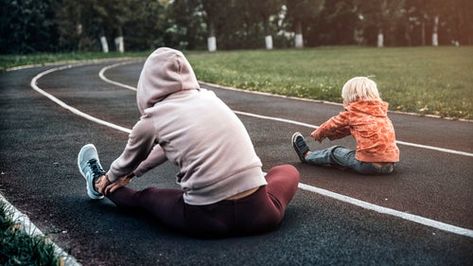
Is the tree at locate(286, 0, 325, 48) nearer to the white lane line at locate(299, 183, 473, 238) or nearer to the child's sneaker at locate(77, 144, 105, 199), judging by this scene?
the white lane line at locate(299, 183, 473, 238)

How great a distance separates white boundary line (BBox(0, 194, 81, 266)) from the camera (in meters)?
4.03

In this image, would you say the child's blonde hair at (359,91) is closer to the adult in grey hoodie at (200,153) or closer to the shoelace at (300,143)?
the shoelace at (300,143)

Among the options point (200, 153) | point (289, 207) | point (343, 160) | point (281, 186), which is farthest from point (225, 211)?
point (343, 160)

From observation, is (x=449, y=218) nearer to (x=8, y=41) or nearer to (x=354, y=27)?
(x=8, y=41)

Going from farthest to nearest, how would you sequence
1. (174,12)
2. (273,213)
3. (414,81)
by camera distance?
(174,12)
(414,81)
(273,213)

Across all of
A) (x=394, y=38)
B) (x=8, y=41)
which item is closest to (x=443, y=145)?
(x=8, y=41)

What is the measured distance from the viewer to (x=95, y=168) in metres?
5.59

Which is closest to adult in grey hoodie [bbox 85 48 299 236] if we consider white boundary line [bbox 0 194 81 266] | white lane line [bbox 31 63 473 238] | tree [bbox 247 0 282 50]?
white boundary line [bbox 0 194 81 266]

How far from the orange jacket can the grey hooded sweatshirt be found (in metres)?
2.39

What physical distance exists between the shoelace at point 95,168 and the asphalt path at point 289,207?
0.94 feet

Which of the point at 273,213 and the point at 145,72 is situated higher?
the point at 145,72

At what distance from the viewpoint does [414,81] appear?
18.2 metres

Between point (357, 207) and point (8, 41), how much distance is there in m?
48.1

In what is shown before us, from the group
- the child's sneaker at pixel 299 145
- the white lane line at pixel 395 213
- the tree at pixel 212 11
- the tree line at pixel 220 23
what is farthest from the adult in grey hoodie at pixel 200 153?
the tree at pixel 212 11
